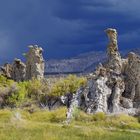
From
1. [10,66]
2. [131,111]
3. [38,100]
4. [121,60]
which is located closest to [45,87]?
[38,100]

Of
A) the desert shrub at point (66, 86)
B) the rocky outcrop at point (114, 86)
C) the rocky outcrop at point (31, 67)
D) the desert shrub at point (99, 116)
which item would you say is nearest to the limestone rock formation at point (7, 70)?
the rocky outcrop at point (31, 67)

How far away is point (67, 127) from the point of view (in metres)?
48.0

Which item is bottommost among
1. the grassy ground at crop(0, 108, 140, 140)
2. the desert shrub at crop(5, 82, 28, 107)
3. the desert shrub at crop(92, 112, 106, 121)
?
the grassy ground at crop(0, 108, 140, 140)

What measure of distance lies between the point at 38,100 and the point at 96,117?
19700 mm

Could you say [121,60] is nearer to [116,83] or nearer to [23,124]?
[116,83]

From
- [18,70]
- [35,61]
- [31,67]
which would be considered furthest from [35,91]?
[18,70]

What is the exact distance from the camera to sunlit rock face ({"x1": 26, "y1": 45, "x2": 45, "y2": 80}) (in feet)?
327

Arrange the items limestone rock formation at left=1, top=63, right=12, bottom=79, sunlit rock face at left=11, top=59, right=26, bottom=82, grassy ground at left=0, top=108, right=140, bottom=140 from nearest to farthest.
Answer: grassy ground at left=0, top=108, right=140, bottom=140 → sunlit rock face at left=11, top=59, right=26, bottom=82 → limestone rock formation at left=1, top=63, right=12, bottom=79

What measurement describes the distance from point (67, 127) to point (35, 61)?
53186 millimetres

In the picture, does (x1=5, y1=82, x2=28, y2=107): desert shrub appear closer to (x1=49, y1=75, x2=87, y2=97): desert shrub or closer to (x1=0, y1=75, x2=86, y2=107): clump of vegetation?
(x1=0, y1=75, x2=86, y2=107): clump of vegetation

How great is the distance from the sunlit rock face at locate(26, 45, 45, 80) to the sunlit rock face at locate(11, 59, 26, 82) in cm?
529

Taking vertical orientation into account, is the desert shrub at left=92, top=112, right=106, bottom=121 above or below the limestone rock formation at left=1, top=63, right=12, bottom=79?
below

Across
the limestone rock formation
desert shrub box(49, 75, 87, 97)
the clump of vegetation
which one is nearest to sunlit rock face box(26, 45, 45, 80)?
the limestone rock formation

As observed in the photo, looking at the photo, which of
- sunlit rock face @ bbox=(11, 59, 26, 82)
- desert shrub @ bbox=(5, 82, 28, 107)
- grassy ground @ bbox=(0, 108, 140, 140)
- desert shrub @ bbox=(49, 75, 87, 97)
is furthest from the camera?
sunlit rock face @ bbox=(11, 59, 26, 82)
